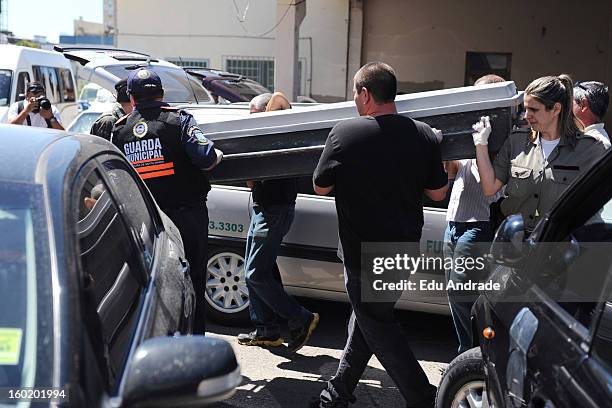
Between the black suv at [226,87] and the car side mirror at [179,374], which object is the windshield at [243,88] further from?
the car side mirror at [179,374]

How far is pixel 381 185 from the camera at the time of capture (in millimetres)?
3525

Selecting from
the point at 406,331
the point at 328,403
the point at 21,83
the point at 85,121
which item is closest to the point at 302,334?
the point at 406,331

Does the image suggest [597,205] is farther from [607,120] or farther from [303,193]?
[607,120]

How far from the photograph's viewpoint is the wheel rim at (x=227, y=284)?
543 centimetres

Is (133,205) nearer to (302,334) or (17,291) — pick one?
(17,291)

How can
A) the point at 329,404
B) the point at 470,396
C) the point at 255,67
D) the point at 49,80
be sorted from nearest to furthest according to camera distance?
the point at 470,396 → the point at 329,404 → the point at 49,80 → the point at 255,67

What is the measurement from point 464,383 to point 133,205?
171 cm

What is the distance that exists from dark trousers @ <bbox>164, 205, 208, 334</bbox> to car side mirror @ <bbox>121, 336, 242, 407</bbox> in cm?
244

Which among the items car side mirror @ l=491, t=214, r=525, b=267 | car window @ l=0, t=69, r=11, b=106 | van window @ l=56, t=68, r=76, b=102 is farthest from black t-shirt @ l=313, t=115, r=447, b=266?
van window @ l=56, t=68, r=76, b=102

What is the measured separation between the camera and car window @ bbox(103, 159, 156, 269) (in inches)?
112


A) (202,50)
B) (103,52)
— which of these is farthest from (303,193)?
(202,50)

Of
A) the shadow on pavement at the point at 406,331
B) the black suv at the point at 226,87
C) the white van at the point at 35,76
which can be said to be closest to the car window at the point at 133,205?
the shadow on pavement at the point at 406,331

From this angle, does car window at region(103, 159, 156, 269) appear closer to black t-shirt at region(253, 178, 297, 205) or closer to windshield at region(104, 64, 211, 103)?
black t-shirt at region(253, 178, 297, 205)

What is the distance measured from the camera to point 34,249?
188 cm
